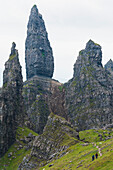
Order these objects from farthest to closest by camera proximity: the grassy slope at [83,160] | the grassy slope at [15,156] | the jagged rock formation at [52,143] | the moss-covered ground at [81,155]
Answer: the grassy slope at [15,156] < the jagged rock formation at [52,143] < the moss-covered ground at [81,155] < the grassy slope at [83,160]

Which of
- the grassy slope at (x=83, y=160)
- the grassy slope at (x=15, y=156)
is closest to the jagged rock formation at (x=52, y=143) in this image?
the grassy slope at (x=83, y=160)

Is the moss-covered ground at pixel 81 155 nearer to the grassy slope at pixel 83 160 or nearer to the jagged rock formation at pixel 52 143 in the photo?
the grassy slope at pixel 83 160

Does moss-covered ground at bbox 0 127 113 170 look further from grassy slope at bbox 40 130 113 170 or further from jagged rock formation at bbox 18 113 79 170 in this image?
jagged rock formation at bbox 18 113 79 170

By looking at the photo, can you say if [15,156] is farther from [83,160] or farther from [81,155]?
[83,160]

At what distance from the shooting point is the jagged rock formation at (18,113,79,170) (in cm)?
12382

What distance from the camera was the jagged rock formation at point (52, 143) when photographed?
123825 mm

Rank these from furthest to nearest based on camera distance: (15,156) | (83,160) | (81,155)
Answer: (15,156), (81,155), (83,160)

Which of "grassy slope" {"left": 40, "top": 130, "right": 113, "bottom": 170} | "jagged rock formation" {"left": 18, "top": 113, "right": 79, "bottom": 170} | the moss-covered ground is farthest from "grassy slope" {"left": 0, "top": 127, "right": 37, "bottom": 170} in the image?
"grassy slope" {"left": 40, "top": 130, "right": 113, "bottom": 170}

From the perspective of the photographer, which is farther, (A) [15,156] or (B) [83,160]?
(A) [15,156]

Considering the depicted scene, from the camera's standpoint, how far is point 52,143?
132m

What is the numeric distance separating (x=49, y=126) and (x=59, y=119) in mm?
8766

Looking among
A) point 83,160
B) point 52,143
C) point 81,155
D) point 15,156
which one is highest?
point 52,143

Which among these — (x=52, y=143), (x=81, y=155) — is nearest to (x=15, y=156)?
(x=52, y=143)

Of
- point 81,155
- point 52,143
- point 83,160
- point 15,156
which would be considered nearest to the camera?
point 83,160
